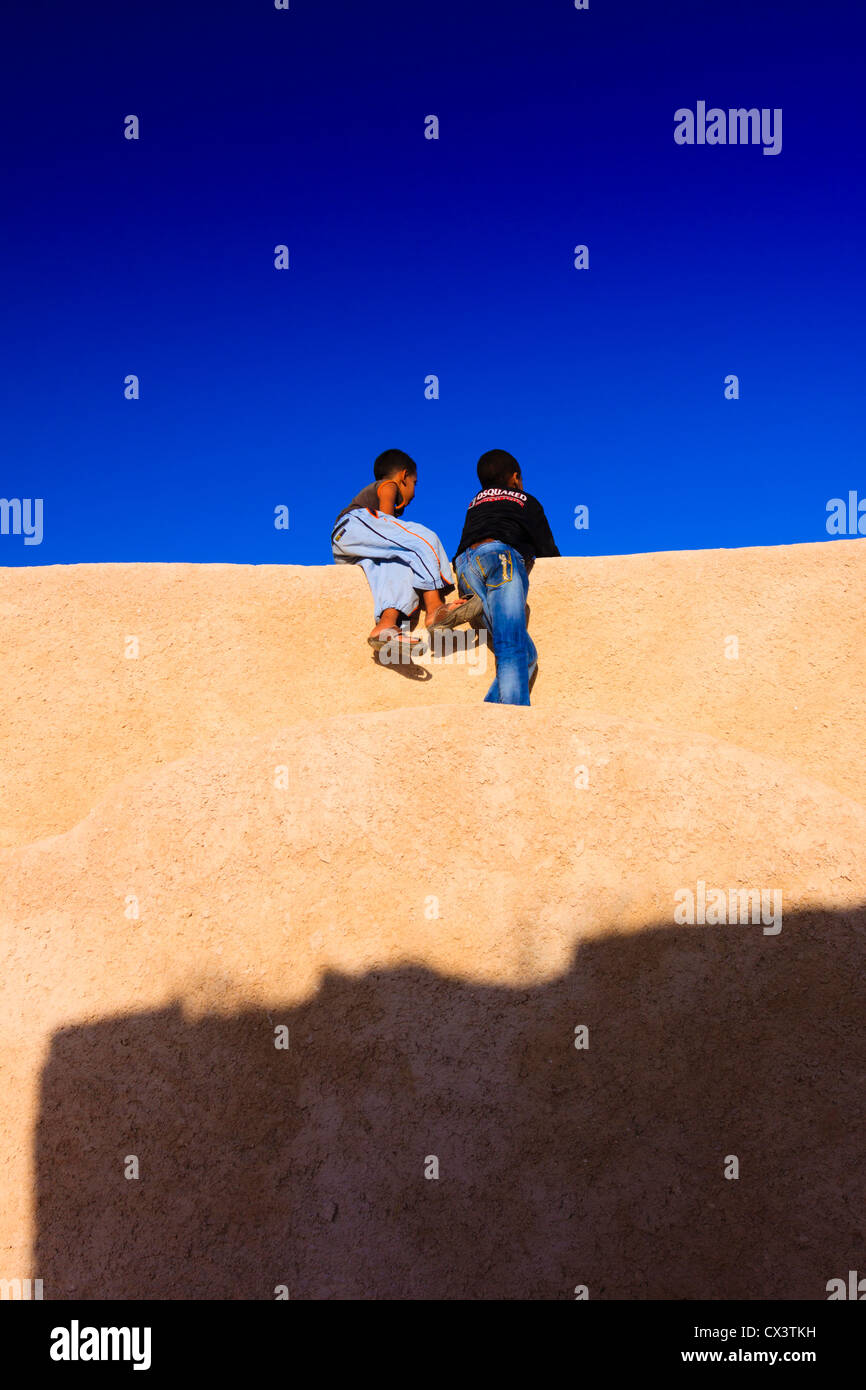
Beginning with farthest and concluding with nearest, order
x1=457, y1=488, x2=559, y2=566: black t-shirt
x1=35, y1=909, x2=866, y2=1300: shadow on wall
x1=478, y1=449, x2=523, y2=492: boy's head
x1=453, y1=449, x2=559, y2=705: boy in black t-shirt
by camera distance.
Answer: x1=478, y1=449, x2=523, y2=492: boy's head < x1=457, y1=488, x2=559, y2=566: black t-shirt < x1=453, y1=449, x2=559, y2=705: boy in black t-shirt < x1=35, y1=909, x2=866, y2=1300: shadow on wall

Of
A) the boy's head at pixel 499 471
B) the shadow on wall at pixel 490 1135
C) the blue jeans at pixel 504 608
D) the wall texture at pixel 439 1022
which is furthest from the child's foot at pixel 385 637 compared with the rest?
the shadow on wall at pixel 490 1135

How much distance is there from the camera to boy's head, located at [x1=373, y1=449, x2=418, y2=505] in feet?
29.2

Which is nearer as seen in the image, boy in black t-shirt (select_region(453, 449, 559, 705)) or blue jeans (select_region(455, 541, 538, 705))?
blue jeans (select_region(455, 541, 538, 705))

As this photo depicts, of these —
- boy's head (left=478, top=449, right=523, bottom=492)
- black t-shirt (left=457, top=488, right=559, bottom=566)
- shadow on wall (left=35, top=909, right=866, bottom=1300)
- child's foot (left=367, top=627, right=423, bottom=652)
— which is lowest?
shadow on wall (left=35, top=909, right=866, bottom=1300)

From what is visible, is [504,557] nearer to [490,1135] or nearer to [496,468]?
[496,468]

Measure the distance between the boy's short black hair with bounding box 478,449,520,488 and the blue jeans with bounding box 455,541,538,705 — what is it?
91cm

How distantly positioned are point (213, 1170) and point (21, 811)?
4939 mm

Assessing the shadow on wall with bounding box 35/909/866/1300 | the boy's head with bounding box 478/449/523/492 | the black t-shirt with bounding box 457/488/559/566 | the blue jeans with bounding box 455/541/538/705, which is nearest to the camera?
the shadow on wall with bounding box 35/909/866/1300

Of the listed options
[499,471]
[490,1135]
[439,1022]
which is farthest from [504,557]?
[490,1135]

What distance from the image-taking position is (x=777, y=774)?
4.99m

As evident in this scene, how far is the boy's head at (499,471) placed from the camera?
838 centimetres

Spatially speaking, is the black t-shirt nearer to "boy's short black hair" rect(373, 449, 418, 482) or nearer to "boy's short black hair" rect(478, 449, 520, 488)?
"boy's short black hair" rect(478, 449, 520, 488)

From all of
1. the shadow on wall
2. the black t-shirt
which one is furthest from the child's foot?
the shadow on wall

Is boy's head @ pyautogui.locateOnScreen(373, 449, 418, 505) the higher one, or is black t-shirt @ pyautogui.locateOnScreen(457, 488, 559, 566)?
boy's head @ pyautogui.locateOnScreen(373, 449, 418, 505)
